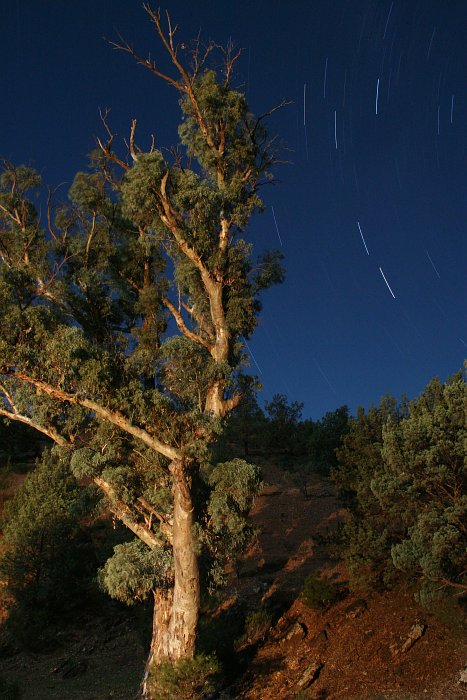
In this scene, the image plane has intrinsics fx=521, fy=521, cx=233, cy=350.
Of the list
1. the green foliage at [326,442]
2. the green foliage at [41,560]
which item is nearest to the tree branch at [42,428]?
the green foliage at [41,560]

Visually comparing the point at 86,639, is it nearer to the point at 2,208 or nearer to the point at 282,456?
the point at 2,208

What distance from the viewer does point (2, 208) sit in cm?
1948

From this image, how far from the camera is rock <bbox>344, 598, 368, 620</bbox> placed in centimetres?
1633

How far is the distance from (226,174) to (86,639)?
20.4 meters

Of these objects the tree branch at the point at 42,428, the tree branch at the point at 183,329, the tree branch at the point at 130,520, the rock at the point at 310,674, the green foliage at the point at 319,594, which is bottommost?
the rock at the point at 310,674

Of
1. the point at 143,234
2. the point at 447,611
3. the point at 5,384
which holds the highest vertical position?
the point at 143,234

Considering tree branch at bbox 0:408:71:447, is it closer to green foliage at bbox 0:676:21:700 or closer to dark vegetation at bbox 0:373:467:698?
dark vegetation at bbox 0:373:467:698

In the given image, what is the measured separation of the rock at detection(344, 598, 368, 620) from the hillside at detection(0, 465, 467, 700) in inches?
1.2

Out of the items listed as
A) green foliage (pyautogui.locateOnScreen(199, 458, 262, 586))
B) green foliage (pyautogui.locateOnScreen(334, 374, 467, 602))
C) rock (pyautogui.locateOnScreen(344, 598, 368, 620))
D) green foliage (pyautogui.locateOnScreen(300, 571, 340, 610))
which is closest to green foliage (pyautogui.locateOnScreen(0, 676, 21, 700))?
green foliage (pyautogui.locateOnScreen(199, 458, 262, 586))

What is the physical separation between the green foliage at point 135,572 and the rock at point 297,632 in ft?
14.8

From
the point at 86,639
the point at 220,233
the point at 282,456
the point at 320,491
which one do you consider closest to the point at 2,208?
the point at 220,233

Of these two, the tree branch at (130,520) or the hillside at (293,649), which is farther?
the tree branch at (130,520)

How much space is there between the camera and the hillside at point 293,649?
13.2m

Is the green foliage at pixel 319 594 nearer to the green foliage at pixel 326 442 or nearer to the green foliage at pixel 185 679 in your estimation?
the green foliage at pixel 185 679
